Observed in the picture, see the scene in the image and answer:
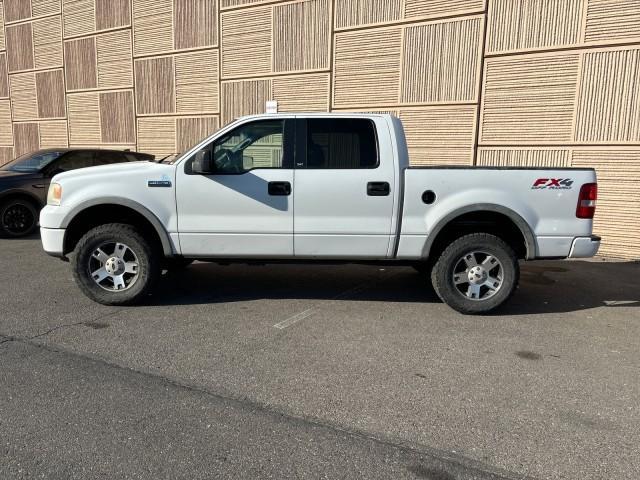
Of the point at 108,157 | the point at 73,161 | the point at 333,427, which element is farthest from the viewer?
→ the point at 108,157

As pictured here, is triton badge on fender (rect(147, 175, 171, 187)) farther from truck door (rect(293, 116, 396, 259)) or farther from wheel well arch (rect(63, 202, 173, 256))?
truck door (rect(293, 116, 396, 259))

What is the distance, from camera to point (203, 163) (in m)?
4.83

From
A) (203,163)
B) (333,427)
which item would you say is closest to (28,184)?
(203,163)

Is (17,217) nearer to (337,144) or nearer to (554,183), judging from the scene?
(337,144)

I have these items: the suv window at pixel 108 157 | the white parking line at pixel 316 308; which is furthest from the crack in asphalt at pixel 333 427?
the suv window at pixel 108 157

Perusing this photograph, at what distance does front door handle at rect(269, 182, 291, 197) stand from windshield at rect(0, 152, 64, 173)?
6841mm

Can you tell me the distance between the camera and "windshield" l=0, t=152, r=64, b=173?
9.80 metres

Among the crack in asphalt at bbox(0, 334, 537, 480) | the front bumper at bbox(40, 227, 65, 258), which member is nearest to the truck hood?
the front bumper at bbox(40, 227, 65, 258)

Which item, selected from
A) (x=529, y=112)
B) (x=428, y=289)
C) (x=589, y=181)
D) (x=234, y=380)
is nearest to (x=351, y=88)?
(x=529, y=112)

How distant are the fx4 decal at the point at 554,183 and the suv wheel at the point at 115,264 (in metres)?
3.95

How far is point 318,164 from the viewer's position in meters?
5.04

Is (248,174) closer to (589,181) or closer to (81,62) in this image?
(589,181)

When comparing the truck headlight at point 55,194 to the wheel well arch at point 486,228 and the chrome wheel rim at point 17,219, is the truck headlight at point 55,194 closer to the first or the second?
the wheel well arch at point 486,228

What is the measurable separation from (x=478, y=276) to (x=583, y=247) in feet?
3.42
